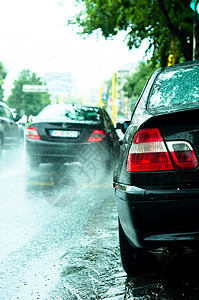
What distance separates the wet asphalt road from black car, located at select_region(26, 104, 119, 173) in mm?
2212

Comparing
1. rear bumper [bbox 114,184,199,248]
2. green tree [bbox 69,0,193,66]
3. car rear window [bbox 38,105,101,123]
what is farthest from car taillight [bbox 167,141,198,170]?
green tree [bbox 69,0,193,66]

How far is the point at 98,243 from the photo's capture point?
14.5 feet

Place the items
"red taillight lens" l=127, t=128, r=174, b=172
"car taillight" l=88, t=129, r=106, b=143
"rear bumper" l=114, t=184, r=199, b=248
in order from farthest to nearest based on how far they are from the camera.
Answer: "car taillight" l=88, t=129, r=106, b=143, "red taillight lens" l=127, t=128, r=174, b=172, "rear bumper" l=114, t=184, r=199, b=248

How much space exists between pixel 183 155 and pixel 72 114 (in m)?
7.27

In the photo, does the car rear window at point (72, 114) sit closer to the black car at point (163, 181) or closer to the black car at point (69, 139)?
the black car at point (69, 139)

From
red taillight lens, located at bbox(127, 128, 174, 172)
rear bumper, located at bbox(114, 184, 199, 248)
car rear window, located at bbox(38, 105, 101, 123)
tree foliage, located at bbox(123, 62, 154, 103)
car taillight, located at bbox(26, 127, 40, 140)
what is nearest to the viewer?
rear bumper, located at bbox(114, 184, 199, 248)

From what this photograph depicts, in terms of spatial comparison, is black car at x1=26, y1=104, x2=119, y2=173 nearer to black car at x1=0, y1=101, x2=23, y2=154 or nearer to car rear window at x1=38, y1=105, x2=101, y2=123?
car rear window at x1=38, y1=105, x2=101, y2=123

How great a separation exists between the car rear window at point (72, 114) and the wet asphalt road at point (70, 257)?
2.78m

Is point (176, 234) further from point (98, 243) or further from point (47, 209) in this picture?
point (47, 209)

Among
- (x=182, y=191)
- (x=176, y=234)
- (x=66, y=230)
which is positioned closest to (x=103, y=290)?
(x=176, y=234)

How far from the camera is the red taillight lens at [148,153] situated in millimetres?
2869

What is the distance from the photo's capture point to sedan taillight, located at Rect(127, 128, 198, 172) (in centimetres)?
283

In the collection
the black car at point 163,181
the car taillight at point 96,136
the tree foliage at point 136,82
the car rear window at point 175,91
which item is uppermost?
the tree foliage at point 136,82

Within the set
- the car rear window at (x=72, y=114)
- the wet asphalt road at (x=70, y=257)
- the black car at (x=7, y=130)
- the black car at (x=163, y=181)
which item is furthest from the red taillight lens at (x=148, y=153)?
the black car at (x=7, y=130)
